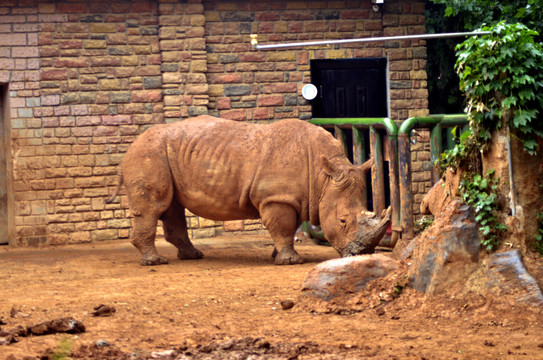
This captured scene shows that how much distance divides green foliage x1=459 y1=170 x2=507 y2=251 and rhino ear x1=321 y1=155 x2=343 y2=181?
2749mm

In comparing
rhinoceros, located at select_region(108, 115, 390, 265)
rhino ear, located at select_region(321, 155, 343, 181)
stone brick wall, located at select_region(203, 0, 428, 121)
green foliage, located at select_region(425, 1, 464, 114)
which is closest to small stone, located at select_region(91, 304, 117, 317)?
rhinoceros, located at select_region(108, 115, 390, 265)

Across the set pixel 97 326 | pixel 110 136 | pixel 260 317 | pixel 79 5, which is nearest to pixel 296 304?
pixel 260 317

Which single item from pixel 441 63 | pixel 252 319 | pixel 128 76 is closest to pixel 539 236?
pixel 252 319

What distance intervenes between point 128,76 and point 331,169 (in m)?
4.16

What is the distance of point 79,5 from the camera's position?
11.4 m

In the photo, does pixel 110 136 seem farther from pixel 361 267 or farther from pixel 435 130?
pixel 361 267

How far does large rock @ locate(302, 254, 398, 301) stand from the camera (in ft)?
20.3

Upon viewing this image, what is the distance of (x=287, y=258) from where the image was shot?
874 cm

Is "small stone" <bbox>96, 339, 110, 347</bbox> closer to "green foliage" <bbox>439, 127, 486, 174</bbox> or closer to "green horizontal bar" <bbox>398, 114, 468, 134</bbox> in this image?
"green foliage" <bbox>439, 127, 486, 174</bbox>

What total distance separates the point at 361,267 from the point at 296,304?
593 mm

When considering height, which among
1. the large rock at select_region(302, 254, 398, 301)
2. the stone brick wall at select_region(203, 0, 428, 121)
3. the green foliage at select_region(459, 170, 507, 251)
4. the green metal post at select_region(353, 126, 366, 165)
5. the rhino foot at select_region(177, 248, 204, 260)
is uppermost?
the stone brick wall at select_region(203, 0, 428, 121)

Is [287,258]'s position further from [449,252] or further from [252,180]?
[449,252]

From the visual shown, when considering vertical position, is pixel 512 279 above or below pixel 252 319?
above

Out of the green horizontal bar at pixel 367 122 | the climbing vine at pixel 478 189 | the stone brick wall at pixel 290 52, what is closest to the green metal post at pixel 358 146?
the green horizontal bar at pixel 367 122
